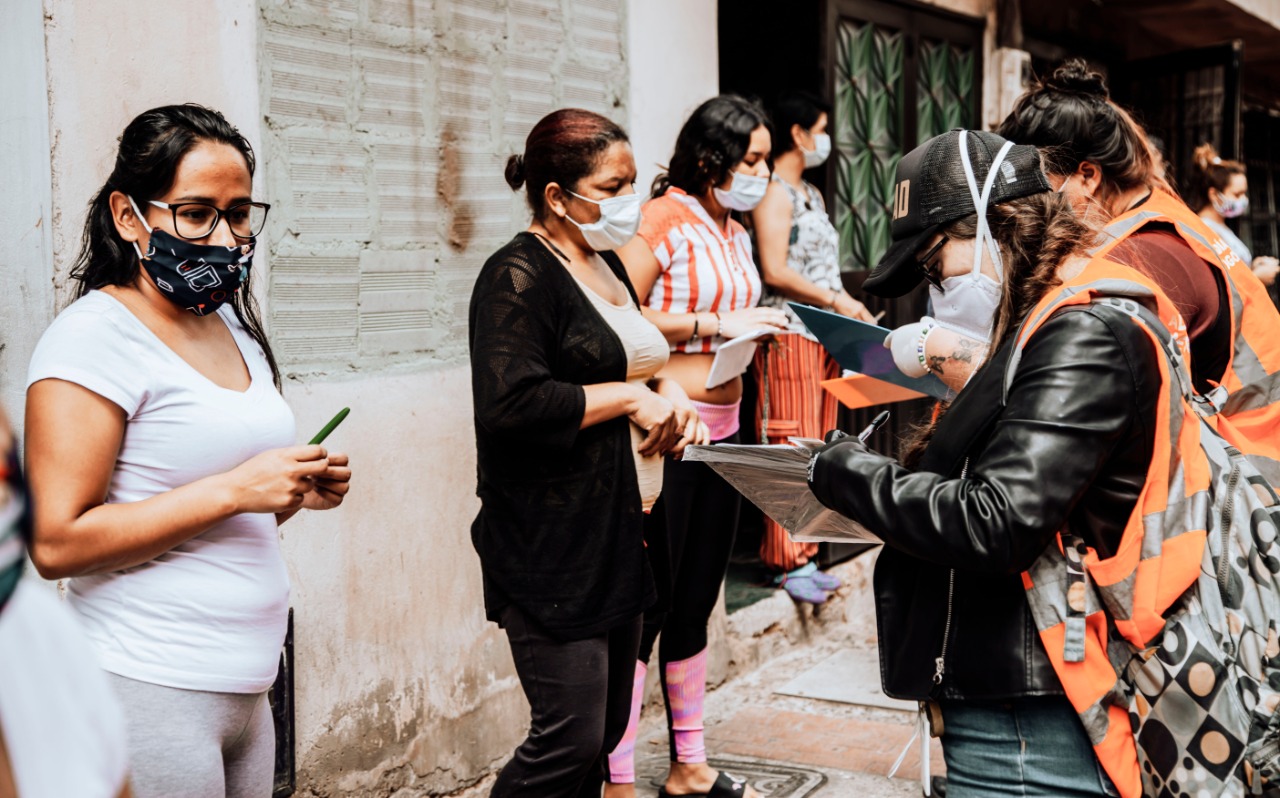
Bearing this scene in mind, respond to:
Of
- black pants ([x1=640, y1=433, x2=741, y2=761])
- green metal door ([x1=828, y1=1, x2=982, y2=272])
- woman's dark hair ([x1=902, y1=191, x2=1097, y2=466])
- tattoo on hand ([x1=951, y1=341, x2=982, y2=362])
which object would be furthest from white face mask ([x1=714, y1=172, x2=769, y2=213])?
woman's dark hair ([x1=902, y1=191, x2=1097, y2=466])

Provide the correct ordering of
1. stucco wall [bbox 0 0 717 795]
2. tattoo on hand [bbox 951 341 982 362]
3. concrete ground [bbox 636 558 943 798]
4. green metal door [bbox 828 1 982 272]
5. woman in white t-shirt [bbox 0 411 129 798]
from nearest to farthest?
woman in white t-shirt [bbox 0 411 129 798] < tattoo on hand [bbox 951 341 982 362] < stucco wall [bbox 0 0 717 795] < concrete ground [bbox 636 558 943 798] < green metal door [bbox 828 1 982 272]

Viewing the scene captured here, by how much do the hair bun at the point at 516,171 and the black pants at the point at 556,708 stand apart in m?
1.04

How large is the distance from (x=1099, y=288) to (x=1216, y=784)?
2.44ft

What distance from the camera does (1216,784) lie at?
5.84 ft

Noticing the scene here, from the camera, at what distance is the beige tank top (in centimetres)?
286

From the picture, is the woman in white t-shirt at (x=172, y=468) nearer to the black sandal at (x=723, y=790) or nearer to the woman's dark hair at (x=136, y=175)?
the woman's dark hair at (x=136, y=175)

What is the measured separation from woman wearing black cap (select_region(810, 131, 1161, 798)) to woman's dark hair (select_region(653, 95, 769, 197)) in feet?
6.28

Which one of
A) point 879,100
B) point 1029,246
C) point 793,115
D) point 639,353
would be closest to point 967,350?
point 1029,246

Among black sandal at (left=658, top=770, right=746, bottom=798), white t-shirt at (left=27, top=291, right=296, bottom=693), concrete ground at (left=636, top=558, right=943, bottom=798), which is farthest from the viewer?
concrete ground at (left=636, top=558, right=943, bottom=798)

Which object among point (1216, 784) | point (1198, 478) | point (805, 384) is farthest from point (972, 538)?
point (805, 384)

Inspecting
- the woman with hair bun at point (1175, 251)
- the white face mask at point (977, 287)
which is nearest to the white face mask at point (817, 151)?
the woman with hair bun at point (1175, 251)

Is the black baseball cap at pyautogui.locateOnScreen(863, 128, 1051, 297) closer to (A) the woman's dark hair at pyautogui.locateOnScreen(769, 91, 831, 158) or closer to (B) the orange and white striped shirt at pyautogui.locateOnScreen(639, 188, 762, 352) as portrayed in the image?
(B) the orange and white striped shirt at pyautogui.locateOnScreen(639, 188, 762, 352)

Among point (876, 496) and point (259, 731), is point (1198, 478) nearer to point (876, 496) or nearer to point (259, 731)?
point (876, 496)

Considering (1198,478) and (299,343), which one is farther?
(299,343)
